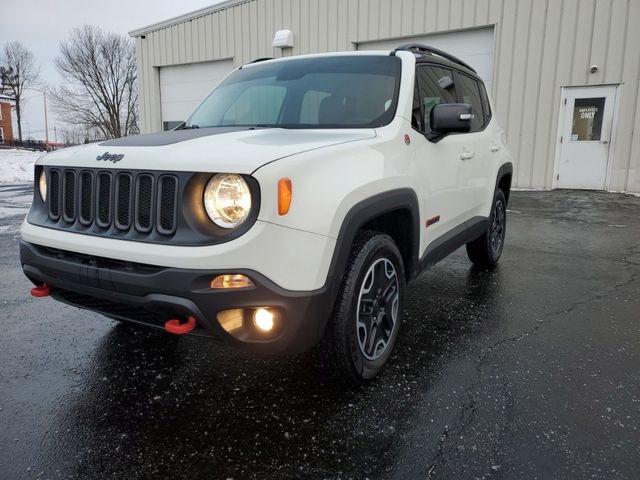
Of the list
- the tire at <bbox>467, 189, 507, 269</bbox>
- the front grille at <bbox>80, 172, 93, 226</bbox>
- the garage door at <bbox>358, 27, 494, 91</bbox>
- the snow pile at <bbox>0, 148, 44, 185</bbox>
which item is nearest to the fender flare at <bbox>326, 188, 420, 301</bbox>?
the front grille at <bbox>80, 172, 93, 226</bbox>

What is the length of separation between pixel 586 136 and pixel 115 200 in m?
11.6

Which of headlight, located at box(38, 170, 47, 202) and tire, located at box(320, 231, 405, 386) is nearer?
tire, located at box(320, 231, 405, 386)

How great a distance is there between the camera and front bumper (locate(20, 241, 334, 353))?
2.01 meters

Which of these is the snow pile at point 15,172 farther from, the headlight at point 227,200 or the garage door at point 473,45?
the headlight at point 227,200

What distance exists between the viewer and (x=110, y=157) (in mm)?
2338

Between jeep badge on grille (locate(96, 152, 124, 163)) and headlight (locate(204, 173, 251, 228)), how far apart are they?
0.53 m

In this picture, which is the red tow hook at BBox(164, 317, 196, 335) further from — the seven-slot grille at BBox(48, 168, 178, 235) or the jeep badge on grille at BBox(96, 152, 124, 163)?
the jeep badge on grille at BBox(96, 152, 124, 163)

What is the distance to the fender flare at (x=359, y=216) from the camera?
221cm

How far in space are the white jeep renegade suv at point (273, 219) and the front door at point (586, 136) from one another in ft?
31.3

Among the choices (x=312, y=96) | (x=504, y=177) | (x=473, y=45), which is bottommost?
(x=504, y=177)

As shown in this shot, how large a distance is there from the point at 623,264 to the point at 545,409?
360 centimetres

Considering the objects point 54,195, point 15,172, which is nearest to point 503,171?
point 54,195

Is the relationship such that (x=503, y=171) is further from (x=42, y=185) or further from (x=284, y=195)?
(x=42, y=185)

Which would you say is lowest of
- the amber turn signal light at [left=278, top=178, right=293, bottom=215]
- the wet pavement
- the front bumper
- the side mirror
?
the wet pavement
